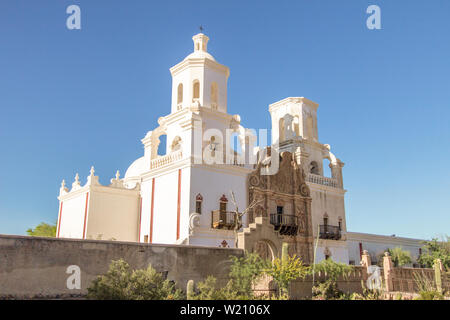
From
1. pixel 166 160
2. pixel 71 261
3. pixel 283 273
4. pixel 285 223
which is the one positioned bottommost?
pixel 283 273

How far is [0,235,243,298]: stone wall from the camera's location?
13.2m

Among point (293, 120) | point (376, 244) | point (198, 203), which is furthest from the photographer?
point (376, 244)

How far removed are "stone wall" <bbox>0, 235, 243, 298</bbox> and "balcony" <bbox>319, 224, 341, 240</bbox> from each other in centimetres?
1509

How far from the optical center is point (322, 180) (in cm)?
3262

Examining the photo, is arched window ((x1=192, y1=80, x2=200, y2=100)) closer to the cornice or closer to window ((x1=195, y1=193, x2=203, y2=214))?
window ((x1=195, y1=193, x2=203, y2=214))

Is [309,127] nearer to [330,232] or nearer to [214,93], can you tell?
[330,232]

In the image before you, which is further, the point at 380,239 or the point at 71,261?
the point at 380,239

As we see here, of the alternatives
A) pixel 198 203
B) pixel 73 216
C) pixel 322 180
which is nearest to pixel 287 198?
pixel 322 180

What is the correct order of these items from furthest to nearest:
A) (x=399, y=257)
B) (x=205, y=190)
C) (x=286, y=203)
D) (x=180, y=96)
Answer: (x=399, y=257)
(x=286, y=203)
(x=180, y=96)
(x=205, y=190)

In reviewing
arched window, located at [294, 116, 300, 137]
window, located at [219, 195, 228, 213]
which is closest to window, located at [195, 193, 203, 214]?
window, located at [219, 195, 228, 213]

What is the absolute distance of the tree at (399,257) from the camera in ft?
118

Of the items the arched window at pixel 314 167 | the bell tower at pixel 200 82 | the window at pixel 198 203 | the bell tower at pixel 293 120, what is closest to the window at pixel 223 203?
the window at pixel 198 203

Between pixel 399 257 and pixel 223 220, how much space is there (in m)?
19.1

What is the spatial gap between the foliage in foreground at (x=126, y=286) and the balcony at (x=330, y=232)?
18576mm
